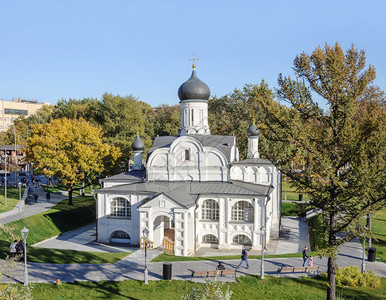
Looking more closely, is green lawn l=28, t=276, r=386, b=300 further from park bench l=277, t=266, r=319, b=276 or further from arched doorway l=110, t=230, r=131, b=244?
arched doorway l=110, t=230, r=131, b=244

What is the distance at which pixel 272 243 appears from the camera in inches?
1162

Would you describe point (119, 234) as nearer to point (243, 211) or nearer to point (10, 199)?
point (243, 211)

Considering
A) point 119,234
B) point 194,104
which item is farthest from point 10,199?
point 194,104

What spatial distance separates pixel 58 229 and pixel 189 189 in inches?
511

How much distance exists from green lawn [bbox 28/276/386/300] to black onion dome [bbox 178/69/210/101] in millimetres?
19058

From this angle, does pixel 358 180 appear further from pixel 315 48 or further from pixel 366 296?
pixel 366 296

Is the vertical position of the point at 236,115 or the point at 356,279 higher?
the point at 236,115

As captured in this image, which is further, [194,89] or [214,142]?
[194,89]

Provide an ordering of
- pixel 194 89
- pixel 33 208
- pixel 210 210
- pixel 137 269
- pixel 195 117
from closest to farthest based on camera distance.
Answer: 1. pixel 137 269
2. pixel 210 210
3. pixel 194 89
4. pixel 195 117
5. pixel 33 208

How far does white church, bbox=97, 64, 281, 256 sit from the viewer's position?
26.1 m

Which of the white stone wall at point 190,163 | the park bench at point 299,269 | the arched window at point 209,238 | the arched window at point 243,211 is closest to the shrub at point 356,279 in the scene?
the park bench at point 299,269

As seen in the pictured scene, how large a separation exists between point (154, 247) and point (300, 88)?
1698cm

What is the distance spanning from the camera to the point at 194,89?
33469mm

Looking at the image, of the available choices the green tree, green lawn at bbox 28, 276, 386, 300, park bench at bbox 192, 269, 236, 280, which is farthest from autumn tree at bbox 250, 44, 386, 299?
the green tree
